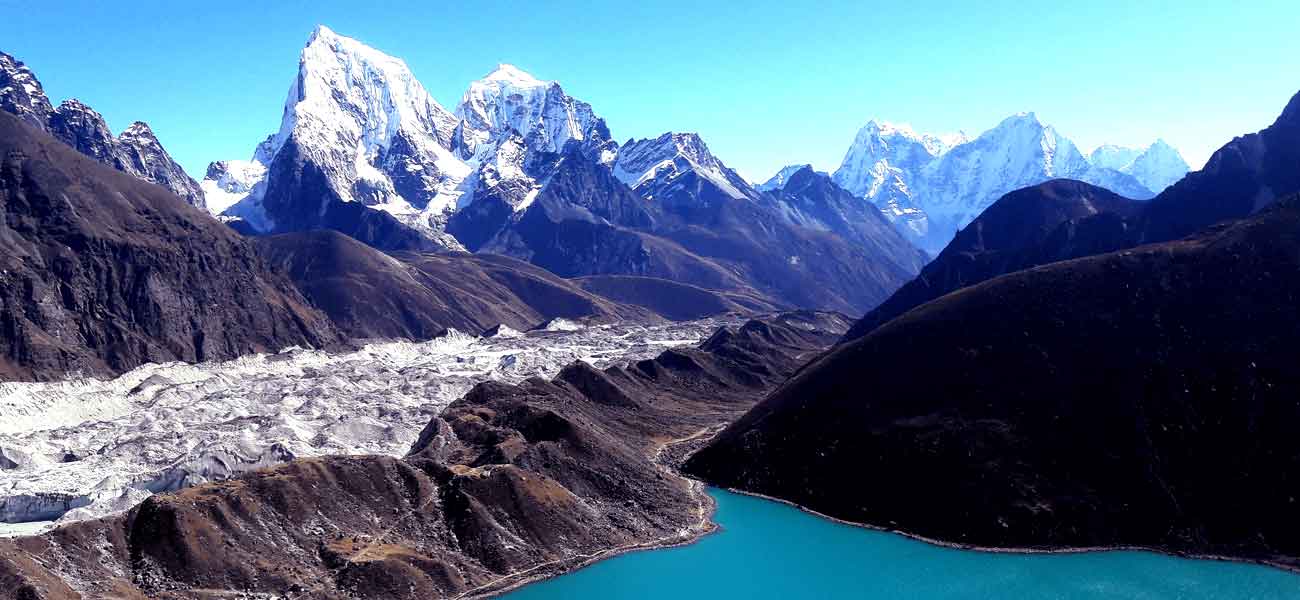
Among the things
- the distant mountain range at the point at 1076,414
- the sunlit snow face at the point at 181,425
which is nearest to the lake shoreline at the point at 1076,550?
the distant mountain range at the point at 1076,414

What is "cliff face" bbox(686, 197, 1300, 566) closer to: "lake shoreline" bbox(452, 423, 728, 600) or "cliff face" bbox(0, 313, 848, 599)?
"lake shoreline" bbox(452, 423, 728, 600)

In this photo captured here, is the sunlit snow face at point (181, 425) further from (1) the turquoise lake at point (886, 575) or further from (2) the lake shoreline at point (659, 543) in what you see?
Answer: (1) the turquoise lake at point (886, 575)

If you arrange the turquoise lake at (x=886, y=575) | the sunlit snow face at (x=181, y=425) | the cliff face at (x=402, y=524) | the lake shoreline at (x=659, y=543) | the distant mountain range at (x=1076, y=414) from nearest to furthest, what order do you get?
the cliff face at (x=402, y=524) < the turquoise lake at (x=886, y=575) < the lake shoreline at (x=659, y=543) < the distant mountain range at (x=1076, y=414) < the sunlit snow face at (x=181, y=425)

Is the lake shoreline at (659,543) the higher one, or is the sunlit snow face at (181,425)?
the sunlit snow face at (181,425)

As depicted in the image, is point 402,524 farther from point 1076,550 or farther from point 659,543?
point 1076,550

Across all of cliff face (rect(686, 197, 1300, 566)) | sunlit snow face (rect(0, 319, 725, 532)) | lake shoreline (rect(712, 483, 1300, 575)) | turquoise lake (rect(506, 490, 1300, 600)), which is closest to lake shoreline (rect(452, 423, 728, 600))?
turquoise lake (rect(506, 490, 1300, 600))

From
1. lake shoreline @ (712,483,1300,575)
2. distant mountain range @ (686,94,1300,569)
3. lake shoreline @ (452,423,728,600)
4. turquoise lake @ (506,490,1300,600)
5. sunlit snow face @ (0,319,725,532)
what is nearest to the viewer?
turquoise lake @ (506,490,1300,600)
